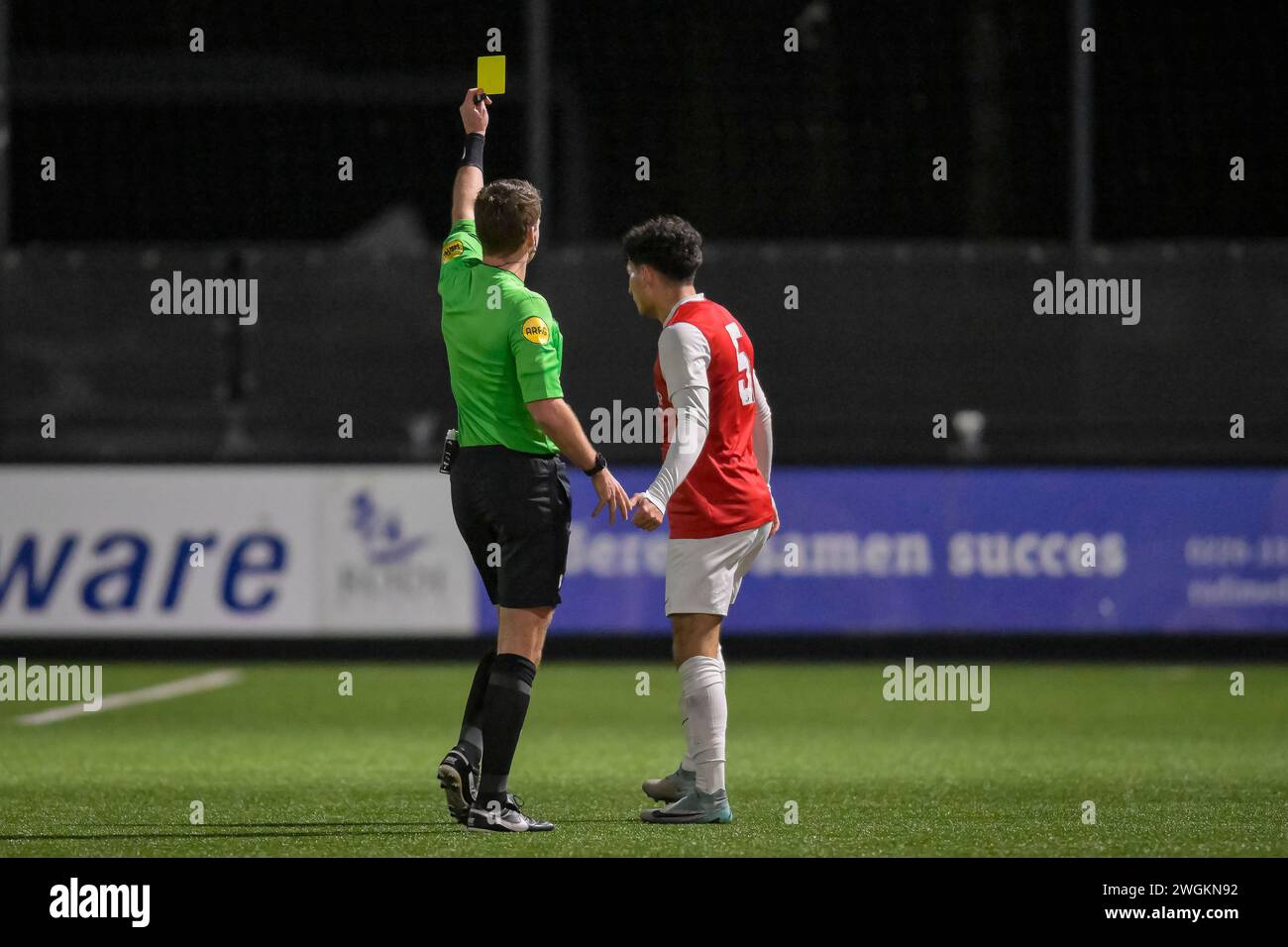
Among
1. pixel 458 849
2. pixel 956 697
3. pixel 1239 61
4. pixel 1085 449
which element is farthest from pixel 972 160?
pixel 458 849

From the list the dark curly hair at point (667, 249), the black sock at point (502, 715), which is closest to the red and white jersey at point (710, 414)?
the dark curly hair at point (667, 249)

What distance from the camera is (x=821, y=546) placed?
13344 mm

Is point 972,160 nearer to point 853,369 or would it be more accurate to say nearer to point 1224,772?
point 853,369

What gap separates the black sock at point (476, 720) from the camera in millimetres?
6762

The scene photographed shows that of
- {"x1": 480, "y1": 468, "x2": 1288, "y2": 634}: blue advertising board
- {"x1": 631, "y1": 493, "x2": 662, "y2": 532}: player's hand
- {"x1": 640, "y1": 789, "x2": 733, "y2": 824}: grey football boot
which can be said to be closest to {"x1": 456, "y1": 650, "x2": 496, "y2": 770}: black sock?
{"x1": 640, "y1": 789, "x2": 733, "y2": 824}: grey football boot

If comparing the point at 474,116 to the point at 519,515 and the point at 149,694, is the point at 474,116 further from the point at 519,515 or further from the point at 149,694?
the point at 149,694

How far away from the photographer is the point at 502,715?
257 inches

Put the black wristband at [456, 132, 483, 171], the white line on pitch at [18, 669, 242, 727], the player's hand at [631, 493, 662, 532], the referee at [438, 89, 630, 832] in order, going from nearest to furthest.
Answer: the player's hand at [631, 493, 662, 532]
the referee at [438, 89, 630, 832]
the black wristband at [456, 132, 483, 171]
the white line on pitch at [18, 669, 242, 727]

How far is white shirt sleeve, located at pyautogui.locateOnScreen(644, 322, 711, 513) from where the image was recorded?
6586mm

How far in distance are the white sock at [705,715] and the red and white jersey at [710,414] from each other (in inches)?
17.6

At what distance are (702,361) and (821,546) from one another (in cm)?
673

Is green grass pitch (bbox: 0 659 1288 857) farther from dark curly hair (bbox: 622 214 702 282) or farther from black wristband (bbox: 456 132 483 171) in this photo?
black wristband (bbox: 456 132 483 171)

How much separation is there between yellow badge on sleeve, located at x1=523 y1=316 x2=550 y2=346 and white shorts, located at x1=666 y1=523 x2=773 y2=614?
0.87m
